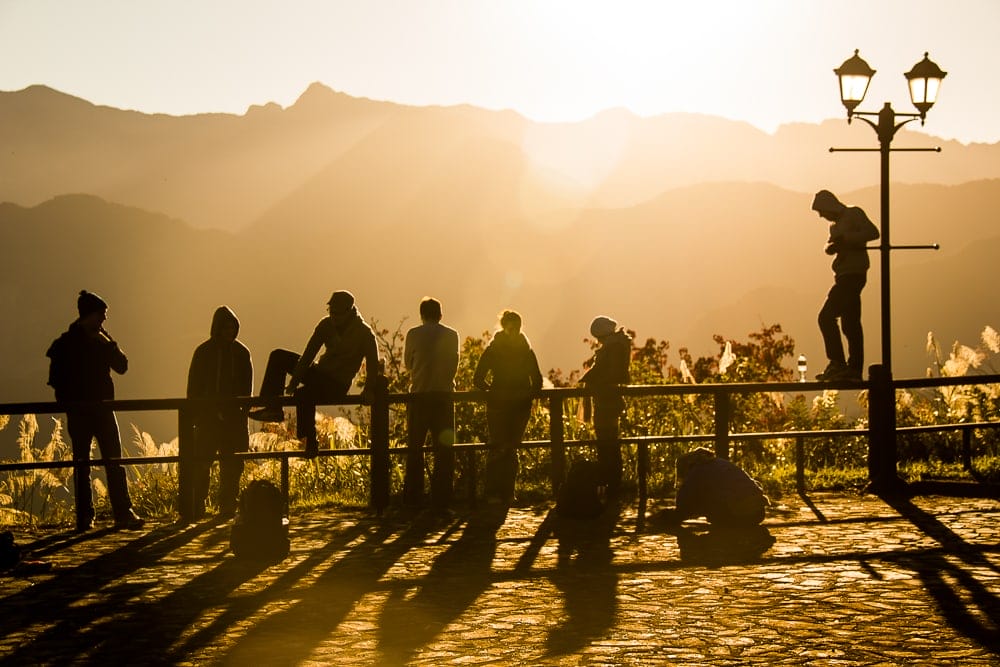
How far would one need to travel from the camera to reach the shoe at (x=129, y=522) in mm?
11195

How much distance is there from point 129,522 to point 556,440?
382 centimetres

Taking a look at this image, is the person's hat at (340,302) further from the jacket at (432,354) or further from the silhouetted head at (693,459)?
the silhouetted head at (693,459)

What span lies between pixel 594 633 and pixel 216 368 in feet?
19.8

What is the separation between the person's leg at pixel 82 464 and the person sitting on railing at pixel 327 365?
53.5 inches

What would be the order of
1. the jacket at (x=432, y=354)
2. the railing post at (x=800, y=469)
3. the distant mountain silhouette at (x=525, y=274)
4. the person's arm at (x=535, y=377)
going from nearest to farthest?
the jacket at (x=432, y=354) → the person's arm at (x=535, y=377) → the railing post at (x=800, y=469) → the distant mountain silhouette at (x=525, y=274)

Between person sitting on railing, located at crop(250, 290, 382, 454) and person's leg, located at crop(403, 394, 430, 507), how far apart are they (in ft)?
2.23

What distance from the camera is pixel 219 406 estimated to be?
11.6 m

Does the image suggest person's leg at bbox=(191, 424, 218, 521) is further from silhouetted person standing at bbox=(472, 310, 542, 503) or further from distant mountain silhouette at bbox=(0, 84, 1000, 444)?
distant mountain silhouette at bbox=(0, 84, 1000, 444)

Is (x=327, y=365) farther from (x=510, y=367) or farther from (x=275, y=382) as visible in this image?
(x=510, y=367)

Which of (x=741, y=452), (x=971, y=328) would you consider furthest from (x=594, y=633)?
(x=971, y=328)

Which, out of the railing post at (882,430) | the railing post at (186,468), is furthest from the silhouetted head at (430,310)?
the railing post at (882,430)

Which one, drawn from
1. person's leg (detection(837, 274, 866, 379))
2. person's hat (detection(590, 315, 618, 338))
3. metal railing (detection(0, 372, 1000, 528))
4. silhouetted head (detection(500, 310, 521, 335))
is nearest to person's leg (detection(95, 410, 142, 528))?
metal railing (detection(0, 372, 1000, 528))

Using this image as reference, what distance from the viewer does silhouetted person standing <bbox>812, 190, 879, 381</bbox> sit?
42.5 ft

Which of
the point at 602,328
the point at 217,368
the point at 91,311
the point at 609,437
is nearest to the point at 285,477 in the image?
the point at 217,368
